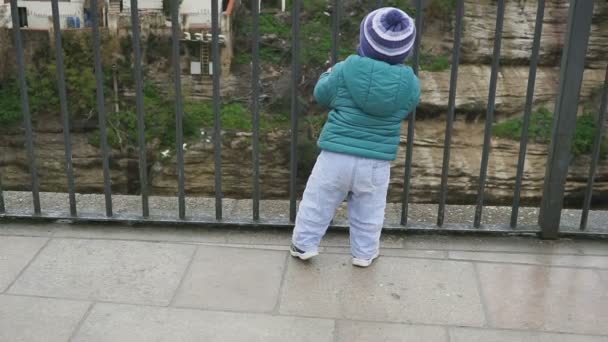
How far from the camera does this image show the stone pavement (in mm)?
2734

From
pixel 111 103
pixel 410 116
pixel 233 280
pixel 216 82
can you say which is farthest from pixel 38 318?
pixel 111 103

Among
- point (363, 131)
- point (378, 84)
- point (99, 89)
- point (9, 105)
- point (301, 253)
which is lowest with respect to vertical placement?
point (9, 105)

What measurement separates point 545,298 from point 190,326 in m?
1.62

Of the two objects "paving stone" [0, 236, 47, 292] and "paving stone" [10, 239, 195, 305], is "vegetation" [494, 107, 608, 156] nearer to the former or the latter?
"paving stone" [10, 239, 195, 305]

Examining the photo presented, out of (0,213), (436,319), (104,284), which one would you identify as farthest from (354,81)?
(0,213)

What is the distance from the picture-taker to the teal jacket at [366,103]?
2.92 metres

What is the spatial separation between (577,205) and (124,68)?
598 inches

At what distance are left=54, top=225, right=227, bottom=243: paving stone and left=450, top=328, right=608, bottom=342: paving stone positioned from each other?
1.42 metres

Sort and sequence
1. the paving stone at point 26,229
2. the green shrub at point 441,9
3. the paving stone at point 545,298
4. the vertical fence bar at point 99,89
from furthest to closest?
the green shrub at point 441,9, the paving stone at point 26,229, the vertical fence bar at point 99,89, the paving stone at point 545,298

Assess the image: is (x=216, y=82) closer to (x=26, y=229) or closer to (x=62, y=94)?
(x=62, y=94)

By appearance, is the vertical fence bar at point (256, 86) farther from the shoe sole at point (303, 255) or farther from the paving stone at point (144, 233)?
the shoe sole at point (303, 255)

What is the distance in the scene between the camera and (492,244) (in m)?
3.57

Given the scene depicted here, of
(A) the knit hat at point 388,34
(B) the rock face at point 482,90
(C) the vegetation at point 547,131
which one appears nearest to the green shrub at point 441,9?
(B) the rock face at point 482,90

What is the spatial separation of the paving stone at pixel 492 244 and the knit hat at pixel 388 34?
1131mm
